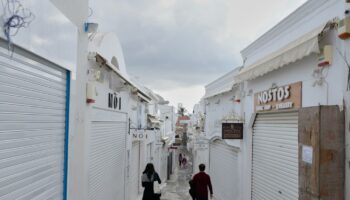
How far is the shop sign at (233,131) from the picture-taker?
10062mm

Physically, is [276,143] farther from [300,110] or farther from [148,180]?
[148,180]

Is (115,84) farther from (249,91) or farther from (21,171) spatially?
(21,171)

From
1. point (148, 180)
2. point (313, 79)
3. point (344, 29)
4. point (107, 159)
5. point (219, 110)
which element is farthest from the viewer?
point (219, 110)

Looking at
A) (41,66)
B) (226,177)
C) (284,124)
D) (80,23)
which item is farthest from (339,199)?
(226,177)

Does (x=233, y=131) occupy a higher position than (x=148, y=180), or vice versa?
(x=233, y=131)

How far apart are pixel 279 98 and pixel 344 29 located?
2.92 m

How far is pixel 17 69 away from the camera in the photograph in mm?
3713

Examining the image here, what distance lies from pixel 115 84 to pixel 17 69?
6.22 metres

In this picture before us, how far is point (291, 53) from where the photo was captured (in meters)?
6.17

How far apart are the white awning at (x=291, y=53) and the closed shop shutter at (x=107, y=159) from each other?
151 inches

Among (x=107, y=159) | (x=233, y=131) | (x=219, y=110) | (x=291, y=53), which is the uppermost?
(x=291, y=53)

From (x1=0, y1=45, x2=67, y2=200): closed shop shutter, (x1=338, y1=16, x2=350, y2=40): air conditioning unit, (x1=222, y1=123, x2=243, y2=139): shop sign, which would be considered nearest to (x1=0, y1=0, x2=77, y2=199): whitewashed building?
(x1=0, y1=45, x2=67, y2=200): closed shop shutter

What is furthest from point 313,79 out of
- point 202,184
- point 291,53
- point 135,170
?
point 135,170

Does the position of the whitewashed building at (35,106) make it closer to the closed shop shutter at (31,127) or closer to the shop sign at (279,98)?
the closed shop shutter at (31,127)
